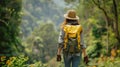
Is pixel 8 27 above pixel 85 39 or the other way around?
above

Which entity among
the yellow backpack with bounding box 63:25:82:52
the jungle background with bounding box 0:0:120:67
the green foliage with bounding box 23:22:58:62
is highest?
the yellow backpack with bounding box 63:25:82:52

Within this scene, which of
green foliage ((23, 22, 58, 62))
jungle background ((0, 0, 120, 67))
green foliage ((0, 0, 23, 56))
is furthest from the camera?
green foliage ((23, 22, 58, 62))

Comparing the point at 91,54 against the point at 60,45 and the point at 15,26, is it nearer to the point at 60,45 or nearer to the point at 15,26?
the point at 15,26

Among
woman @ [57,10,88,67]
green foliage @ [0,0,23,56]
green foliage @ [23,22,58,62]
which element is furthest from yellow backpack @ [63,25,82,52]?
green foliage @ [23,22,58,62]

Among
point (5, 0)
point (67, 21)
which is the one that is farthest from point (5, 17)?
point (67, 21)

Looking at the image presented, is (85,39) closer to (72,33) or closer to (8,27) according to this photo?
(8,27)

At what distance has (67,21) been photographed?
7.26 m

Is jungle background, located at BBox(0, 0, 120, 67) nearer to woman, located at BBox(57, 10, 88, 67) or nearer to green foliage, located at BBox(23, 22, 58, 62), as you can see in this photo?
green foliage, located at BBox(23, 22, 58, 62)

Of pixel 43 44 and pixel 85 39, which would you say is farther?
pixel 43 44

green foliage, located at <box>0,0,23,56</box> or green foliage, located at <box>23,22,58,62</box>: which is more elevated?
green foliage, located at <box>0,0,23,56</box>

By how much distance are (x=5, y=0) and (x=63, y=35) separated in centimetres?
1622

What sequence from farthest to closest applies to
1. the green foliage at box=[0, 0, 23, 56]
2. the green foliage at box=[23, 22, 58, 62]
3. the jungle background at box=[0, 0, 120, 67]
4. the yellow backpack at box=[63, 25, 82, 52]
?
the green foliage at box=[23, 22, 58, 62], the green foliage at box=[0, 0, 23, 56], the jungle background at box=[0, 0, 120, 67], the yellow backpack at box=[63, 25, 82, 52]

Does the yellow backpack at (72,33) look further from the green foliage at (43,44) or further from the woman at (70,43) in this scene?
the green foliage at (43,44)

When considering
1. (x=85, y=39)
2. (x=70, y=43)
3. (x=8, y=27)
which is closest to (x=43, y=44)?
(x=85, y=39)
